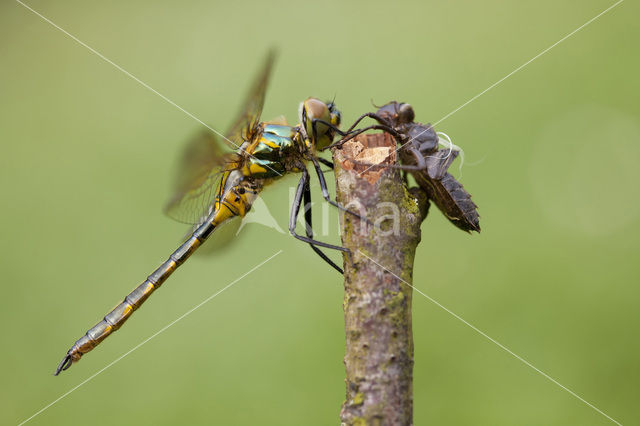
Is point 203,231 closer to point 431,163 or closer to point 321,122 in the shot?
point 321,122

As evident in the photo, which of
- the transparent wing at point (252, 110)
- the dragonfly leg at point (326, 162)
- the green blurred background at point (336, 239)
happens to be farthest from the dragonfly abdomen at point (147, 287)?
the dragonfly leg at point (326, 162)

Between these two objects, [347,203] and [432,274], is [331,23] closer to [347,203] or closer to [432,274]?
[432,274]

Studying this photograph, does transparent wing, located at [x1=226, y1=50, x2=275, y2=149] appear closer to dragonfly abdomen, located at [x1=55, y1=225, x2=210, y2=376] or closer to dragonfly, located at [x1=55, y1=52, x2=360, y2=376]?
dragonfly, located at [x1=55, y1=52, x2=360, y2=376]

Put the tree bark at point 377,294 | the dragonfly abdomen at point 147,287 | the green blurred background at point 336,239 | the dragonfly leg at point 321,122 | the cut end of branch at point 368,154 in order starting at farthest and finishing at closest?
the green blurred background at point 336,239 < the dragonfly abdomen at point 147,287 < the dragonfly leg at point 321,122 < the cut end of branch at point 368,154 < the tree bark at point 377,294

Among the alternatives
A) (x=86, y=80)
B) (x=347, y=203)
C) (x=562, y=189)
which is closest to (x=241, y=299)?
(x=347, y=203)

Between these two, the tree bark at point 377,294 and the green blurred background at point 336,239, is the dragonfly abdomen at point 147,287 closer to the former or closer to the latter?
the green blurred background at point 336,239

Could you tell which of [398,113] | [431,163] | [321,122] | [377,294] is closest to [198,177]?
[321,122]

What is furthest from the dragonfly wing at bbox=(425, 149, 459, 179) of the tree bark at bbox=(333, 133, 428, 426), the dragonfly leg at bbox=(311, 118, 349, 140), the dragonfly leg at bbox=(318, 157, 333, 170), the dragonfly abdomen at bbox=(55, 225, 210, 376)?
the dragonfly abdomen at bbox=(55, 225, 210, 376)
